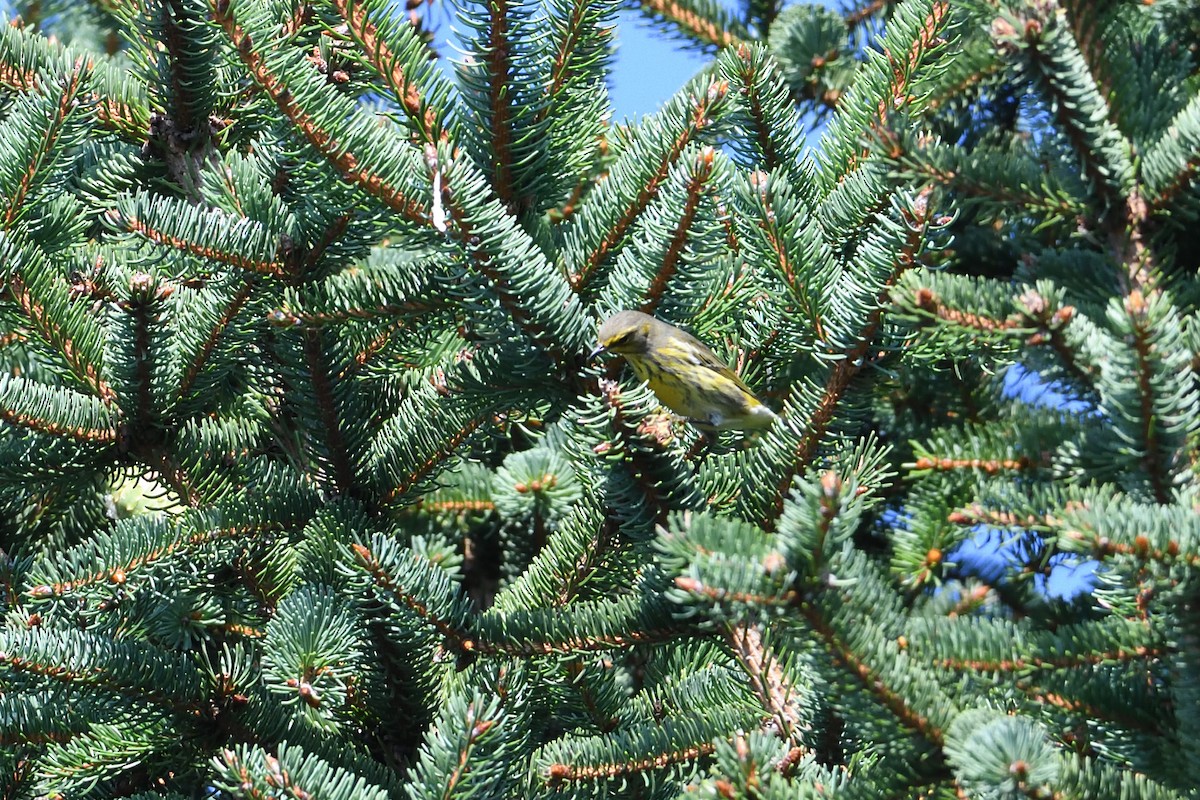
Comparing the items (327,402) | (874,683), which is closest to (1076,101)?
(874,683)

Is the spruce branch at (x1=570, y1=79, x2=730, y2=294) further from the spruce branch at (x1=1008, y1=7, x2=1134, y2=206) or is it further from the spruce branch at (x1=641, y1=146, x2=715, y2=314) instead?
the spruce branch at (x1=1008, y1=7, x2=1134, y2=206)

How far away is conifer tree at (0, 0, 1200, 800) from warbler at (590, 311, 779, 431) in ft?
0.26

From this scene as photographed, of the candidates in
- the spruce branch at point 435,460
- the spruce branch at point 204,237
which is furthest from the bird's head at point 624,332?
the spruce branch at point 204,237

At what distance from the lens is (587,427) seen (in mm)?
2041

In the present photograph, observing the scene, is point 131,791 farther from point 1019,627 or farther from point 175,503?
point 1019,627

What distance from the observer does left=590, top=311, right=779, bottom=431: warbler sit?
278 cm

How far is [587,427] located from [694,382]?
112 centimetres

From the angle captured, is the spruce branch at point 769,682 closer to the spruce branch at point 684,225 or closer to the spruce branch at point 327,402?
the spruce branch at point 684,225

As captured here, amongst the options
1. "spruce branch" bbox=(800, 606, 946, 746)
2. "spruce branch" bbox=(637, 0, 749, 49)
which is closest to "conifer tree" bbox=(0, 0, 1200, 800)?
"spruce branch" bbox=(800, 606, 946, 746)

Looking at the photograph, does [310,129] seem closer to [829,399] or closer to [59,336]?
[59,336]

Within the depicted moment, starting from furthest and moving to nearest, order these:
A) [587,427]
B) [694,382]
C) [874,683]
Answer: [694,382] → [587,427] → [874,683]

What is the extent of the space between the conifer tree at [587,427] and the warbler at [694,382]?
0.26ft

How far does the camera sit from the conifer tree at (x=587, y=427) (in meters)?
1.61

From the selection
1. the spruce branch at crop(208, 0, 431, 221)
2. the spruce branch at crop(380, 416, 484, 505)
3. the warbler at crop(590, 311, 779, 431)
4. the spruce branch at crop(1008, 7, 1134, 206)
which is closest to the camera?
the spruce branch at crop(1008, 7, 1134, 206)
